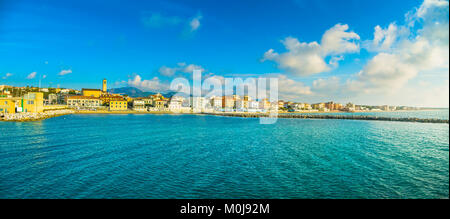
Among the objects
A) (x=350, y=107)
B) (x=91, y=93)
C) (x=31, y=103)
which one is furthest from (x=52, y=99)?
(x=350, y=107)

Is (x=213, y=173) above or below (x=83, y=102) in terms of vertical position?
below

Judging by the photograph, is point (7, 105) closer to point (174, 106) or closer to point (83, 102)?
point (83, 102)

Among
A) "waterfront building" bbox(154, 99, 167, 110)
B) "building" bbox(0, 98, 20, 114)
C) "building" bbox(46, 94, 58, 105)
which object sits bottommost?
"building" bbox(0, 98, 20, 114)

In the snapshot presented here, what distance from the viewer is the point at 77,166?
10586 mm

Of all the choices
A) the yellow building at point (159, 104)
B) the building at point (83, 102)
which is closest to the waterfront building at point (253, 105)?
the yellow building at point (159, 104)

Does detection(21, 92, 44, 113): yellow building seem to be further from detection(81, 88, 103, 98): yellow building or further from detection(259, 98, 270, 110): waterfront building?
detection(259, 98, 270, 110): waterfront building

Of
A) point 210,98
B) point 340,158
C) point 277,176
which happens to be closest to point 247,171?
point 277,176

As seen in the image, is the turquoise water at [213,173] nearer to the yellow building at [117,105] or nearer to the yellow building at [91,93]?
the yellow building at [117,105]

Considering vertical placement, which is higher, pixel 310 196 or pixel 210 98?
pixel 210 98

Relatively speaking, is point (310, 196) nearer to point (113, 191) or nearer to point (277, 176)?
point (277, 176)

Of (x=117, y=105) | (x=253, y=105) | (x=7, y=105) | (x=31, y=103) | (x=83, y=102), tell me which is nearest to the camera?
(x=7, y=105)

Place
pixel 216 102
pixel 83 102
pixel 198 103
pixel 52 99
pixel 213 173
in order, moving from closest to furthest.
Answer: pixel 213 173
pixel 83 102
pixel 52 99
pixel 198 103
pixel 216 102

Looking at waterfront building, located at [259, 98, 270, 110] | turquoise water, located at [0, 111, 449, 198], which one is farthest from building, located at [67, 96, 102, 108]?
waterfront building, located at [259, 98, 270, 110]

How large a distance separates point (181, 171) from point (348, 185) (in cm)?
706
